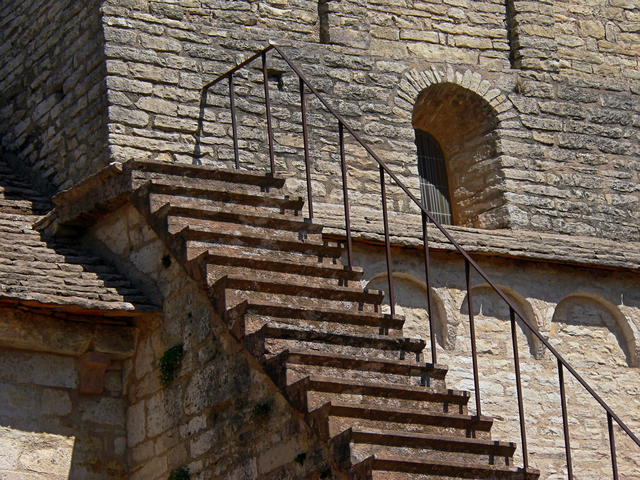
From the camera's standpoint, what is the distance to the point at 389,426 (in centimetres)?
962

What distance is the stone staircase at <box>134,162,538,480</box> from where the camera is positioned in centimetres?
938

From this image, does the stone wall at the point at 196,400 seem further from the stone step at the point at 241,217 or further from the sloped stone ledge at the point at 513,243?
the sloped stone ledge at the point at 513,243

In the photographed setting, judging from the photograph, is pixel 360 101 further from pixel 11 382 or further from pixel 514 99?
pixel 11 382

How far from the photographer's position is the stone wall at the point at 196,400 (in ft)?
31.6

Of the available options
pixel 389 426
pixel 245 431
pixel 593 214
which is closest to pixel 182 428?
pixel 245 431

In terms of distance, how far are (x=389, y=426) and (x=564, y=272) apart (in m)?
4.07

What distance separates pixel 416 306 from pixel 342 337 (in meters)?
2.64

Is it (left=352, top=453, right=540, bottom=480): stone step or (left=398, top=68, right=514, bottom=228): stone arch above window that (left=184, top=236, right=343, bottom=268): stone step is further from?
(left=398, top=68, right=514, bottom=228): stone arch above window

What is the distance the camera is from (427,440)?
31.3 feet

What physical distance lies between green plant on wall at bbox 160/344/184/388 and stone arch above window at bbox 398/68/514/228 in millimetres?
3900

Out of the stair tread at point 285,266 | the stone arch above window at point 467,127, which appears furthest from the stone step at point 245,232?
the stone arch above window at point 467,127

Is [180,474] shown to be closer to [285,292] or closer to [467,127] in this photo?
[285,292]

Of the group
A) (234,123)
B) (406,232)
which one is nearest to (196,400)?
(234,123)

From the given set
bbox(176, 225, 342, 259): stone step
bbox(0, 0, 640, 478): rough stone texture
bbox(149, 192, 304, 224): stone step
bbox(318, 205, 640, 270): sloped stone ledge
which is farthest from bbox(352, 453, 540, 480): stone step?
bbox(318, 205, 640, 270): sloped stone ledge
